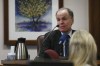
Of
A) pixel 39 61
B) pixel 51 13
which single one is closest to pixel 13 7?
pixel 51 13

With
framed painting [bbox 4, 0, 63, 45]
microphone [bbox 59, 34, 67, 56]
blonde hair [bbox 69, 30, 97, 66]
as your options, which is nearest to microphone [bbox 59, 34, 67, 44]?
microphone [bbox 59, 34, 67, 56]

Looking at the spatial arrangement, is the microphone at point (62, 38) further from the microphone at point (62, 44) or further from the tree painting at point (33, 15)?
the tree painting at point (33, 15)

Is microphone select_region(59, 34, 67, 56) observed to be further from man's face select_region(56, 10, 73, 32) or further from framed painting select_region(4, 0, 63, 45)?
framed painting select_region(4, 0, 63, 45)

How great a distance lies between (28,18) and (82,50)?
2393mm

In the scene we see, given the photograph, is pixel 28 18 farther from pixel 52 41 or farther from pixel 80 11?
pixel 52 41

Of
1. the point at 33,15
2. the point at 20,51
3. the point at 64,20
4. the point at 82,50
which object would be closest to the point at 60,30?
the point at 64,20

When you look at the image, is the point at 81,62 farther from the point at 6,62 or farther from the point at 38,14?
the point at 38,14

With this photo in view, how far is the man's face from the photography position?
2311mm

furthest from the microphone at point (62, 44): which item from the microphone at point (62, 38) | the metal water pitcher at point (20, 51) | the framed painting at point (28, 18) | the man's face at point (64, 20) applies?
the framed painting at point (28, 18)

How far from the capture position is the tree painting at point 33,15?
3.53m

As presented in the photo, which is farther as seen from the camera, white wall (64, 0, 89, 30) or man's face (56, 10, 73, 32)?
white wall (64, 0, 89, 30)

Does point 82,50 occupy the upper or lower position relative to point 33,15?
lower

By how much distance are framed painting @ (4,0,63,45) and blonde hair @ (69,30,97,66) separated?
2232mm

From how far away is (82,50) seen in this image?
1.22 metres
